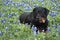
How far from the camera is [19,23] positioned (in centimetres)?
792

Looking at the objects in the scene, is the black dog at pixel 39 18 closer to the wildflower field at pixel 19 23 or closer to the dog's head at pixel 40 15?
the dog's head at pixel 40 15

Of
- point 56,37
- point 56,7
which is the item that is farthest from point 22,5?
point 56,37

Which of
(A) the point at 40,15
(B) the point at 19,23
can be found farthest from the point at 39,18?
(B) the point at 19,23

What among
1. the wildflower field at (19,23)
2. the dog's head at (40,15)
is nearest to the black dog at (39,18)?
the dog's head at (40,15)

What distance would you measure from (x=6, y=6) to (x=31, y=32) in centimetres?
289

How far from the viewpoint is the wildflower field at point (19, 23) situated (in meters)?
6.90

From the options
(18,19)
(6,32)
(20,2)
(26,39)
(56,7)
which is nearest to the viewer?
(26,39)

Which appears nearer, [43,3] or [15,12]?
[15,12]

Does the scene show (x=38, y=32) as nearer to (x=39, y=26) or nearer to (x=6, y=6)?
(x=39, y=26)

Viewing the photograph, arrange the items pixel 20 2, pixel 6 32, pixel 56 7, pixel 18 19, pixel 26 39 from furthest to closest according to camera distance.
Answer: pixel 20 2 < pixel 56 7 < pixel 18 19 < pixel 6 32 < pixel 26 39

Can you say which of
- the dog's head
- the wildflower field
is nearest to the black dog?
the dog's head

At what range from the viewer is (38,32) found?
6.89 metres

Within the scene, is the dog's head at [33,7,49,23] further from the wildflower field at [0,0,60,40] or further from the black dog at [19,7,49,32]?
the wildflower field at [0,0,60,40]

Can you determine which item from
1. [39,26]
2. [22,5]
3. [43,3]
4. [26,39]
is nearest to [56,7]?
[43,3]
